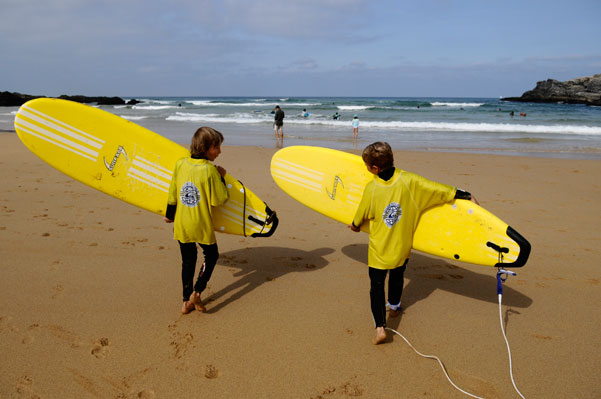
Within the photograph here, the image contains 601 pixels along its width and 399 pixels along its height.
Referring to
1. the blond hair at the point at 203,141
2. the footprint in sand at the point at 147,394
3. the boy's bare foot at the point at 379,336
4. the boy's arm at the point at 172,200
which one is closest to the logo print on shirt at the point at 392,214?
the boy's bare foot at the point at 379,336

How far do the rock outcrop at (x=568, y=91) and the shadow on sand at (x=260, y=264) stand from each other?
214 feet

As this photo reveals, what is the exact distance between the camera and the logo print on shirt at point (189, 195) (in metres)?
2.67

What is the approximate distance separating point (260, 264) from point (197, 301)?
1060mm

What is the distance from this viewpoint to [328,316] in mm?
2930

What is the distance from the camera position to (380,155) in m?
2.45

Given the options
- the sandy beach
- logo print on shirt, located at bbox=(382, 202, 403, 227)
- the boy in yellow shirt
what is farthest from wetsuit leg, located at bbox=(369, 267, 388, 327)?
logo print on shirt, located at bbox=(382, 202, 403, 227)

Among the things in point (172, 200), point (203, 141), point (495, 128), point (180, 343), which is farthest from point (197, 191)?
point (495, 128)

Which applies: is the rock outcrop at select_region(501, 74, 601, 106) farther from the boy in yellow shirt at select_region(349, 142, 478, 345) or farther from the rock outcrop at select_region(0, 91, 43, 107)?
the rock outcrop at select_region(0, 91, 43, 107)

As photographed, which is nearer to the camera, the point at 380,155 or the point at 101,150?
the point at 380,155

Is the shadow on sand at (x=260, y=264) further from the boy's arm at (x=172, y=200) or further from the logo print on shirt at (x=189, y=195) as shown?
the logo print on shirt at (x=189, y=195)

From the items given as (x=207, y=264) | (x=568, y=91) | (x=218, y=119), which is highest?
(x=568, y=91)

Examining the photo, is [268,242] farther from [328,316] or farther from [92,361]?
[92,361]

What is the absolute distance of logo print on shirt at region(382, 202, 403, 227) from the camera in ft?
8.19

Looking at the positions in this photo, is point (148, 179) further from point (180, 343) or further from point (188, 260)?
point (180, 343)
